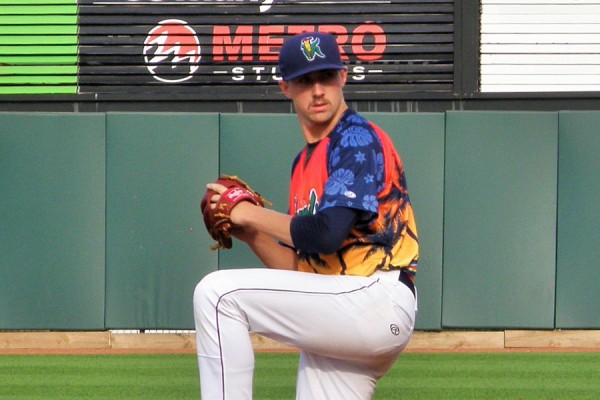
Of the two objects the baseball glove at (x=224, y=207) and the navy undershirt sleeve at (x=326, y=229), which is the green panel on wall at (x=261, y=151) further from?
the navy undershirt sleeve at (x=326, y=229)

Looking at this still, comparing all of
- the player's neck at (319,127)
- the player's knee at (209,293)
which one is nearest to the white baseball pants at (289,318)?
the player's knee at (209,293)

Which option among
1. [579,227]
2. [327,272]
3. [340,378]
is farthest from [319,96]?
[579,227]

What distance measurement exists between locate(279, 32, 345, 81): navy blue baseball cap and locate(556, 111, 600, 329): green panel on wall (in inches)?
243

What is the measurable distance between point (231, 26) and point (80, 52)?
4.51 feet

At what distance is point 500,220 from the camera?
30.3 ft

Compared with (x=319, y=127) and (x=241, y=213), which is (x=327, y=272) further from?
(x=319, y=127)

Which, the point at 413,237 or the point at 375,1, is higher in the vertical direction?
the point at 375,1

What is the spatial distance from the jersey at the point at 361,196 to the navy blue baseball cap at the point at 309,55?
0.19 metres

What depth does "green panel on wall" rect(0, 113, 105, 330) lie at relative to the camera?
30.2 feet

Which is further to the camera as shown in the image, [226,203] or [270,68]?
[270,68]

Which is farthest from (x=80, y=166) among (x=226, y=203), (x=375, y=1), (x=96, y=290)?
(x=226, y=203)

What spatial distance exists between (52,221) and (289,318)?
20.9 feet

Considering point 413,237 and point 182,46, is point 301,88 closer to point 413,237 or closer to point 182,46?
point 413,237

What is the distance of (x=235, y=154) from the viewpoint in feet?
30.2
